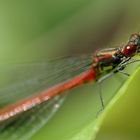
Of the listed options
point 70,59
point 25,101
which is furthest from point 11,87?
point 70,59

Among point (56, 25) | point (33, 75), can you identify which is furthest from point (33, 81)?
point (56, 25)

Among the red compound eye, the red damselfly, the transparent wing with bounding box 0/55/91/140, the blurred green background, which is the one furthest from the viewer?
the blurred green background

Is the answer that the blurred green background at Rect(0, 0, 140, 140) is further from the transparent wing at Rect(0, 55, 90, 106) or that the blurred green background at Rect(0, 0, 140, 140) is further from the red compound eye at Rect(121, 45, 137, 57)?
the red compound eye at Rect(121, 45, 137, 57)

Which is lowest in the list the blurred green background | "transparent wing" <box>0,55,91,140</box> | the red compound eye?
"transparent wing" <box>0,55,91,140</box>

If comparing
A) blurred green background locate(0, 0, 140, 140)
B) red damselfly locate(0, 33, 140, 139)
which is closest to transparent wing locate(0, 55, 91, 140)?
red damselfly locate(0, 33, 140, 139)

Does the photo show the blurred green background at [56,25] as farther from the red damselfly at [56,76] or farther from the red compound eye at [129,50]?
the red compound eye at [129,50]
